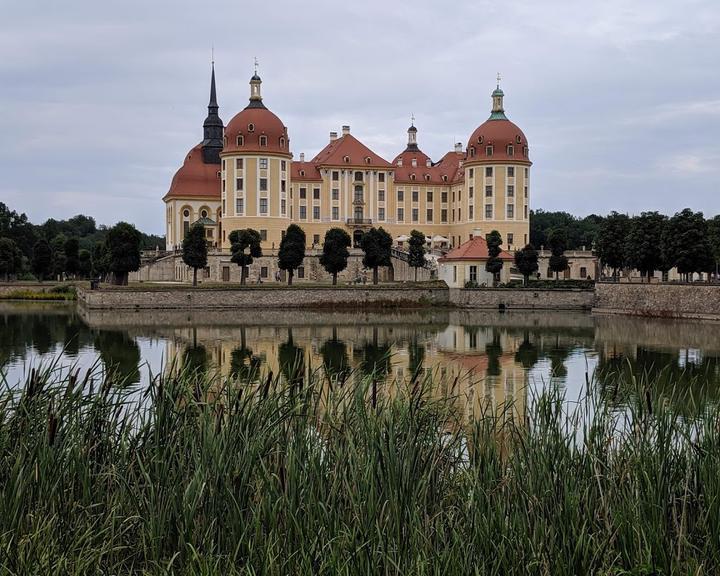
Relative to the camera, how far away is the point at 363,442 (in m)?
6.82

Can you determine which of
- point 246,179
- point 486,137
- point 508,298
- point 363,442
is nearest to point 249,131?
point 246,179

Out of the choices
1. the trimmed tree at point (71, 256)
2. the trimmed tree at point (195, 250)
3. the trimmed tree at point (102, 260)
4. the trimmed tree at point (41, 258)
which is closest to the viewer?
the trimmed tree at point (195, 250)

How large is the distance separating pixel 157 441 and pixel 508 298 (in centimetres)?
4007

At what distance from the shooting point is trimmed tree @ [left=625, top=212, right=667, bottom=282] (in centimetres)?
4222

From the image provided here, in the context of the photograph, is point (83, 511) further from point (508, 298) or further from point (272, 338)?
point (508, 298)

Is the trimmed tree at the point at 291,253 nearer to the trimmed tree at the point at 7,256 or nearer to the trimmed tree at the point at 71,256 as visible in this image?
the trimmed tree at the point at 7,256

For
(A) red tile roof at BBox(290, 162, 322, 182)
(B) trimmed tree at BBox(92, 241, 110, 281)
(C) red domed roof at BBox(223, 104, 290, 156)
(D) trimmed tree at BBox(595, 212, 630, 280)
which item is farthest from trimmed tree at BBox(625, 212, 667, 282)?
(B) trimmed tree at BBox(92, 241, 110, 281)

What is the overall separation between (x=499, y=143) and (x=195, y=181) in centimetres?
2074

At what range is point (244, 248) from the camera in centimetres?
4900

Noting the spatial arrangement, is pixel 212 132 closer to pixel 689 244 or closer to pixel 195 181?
pixel 195 181

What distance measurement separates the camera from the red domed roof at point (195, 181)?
62.5 m

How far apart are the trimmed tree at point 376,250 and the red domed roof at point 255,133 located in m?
11.0

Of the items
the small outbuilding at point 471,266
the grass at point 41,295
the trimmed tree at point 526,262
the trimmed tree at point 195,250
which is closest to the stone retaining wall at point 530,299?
the small outbuilding at point 471,266

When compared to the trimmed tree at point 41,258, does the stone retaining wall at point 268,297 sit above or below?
below
